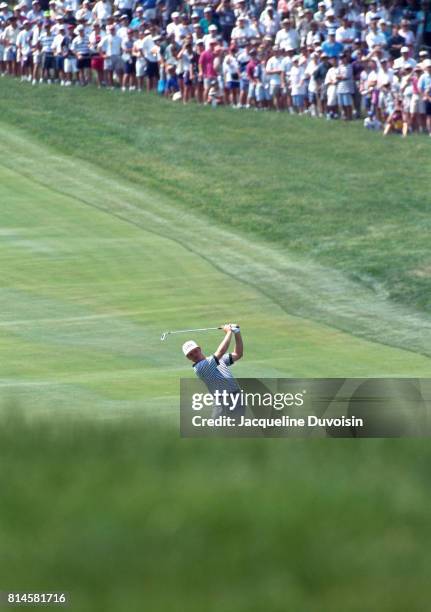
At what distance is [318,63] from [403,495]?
97.6ft

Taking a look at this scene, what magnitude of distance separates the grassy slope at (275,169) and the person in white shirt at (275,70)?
949 mm

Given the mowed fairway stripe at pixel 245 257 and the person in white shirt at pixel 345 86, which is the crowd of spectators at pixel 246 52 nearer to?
the person in white shirt at pixel 345 86

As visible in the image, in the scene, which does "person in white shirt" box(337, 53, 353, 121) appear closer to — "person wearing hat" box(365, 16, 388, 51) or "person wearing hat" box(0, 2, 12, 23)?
"person wearing hat" box(365, 16, 388, 51)

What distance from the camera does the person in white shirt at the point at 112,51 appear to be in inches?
1644

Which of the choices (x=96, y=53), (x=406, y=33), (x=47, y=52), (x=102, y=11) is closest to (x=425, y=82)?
(x=406, y=33)

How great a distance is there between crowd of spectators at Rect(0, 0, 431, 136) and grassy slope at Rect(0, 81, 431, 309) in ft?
2.43

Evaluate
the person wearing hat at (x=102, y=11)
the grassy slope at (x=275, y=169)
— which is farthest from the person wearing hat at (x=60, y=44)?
the person wearing hat at (x=102, y=11)

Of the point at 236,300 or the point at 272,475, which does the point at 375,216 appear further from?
the point at 272,475

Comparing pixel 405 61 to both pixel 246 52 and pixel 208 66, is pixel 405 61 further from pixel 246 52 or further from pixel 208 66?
pixel 208 66

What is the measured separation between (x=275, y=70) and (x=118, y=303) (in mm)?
13469

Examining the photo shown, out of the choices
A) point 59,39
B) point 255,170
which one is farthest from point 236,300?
point 59,39


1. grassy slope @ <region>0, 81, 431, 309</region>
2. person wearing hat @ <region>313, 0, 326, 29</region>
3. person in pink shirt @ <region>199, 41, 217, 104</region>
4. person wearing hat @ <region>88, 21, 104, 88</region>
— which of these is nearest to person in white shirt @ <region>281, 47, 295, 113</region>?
grassy slope @ <region>0, 81, 431, 309</region>

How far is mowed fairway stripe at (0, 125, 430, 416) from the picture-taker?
20578mm

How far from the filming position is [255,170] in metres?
36.9
